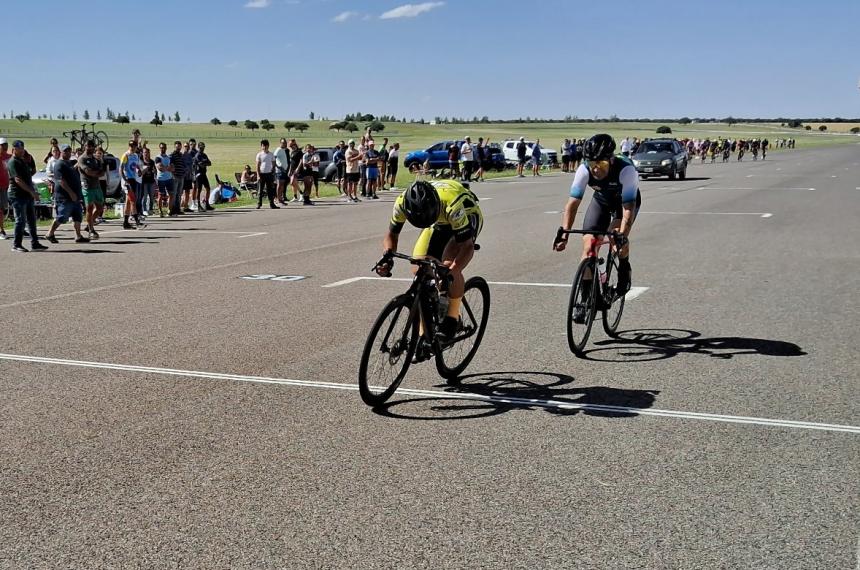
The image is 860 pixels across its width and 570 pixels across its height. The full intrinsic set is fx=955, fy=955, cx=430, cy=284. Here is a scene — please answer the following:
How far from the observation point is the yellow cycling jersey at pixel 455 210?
21.2ft

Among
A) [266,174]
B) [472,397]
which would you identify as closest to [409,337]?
[472,397]

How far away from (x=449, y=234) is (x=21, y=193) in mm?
10926

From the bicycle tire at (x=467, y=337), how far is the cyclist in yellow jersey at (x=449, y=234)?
20 cm

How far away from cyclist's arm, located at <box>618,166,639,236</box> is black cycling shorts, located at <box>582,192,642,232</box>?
24cm

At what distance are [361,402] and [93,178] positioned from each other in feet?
44.5

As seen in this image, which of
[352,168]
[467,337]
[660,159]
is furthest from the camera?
[660,159]

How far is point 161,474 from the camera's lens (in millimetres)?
4840

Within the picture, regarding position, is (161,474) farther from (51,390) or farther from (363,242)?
(363,242)

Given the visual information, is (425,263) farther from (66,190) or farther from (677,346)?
(66,190)

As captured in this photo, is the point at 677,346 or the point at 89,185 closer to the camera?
the point at 677,346

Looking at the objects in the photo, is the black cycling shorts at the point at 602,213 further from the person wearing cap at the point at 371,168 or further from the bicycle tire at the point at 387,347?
the person wearing cap at the point at 371,168

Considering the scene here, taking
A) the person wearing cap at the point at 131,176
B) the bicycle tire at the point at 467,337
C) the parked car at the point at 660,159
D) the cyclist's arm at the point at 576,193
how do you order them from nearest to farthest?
the bicycle tire at the point at 467,337
the cyclist's arm at the point at 576,193
the person wearing cap at the point at 131,176
the parked car at the point at 660,159

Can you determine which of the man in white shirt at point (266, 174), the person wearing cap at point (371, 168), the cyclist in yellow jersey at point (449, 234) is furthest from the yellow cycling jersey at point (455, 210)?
the person wearing cap at point (371, 168)

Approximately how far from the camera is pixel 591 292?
792 cm
